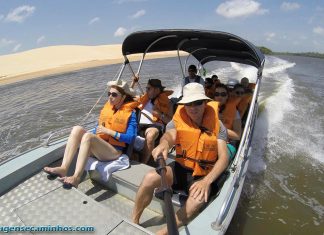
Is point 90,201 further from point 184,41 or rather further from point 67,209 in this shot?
point 184,41

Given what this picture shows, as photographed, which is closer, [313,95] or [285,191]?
[285,191]

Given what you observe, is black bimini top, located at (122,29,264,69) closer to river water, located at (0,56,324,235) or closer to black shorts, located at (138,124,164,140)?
black shorts, located at (138,124,164,140)

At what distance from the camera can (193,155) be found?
112 inches

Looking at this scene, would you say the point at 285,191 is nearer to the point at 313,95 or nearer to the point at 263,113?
the point at 263,113

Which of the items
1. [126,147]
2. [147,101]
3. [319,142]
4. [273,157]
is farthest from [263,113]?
[126,147]

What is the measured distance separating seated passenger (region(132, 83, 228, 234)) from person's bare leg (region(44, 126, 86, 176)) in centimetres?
88

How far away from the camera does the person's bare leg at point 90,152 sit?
10.0ft

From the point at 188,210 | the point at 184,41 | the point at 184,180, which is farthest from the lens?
the point at 184,41

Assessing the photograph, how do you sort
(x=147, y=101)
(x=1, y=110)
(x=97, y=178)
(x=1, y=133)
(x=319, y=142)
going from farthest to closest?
1. (x=1, y=110)
2. (x=1, y=133)
3. (x=319, y=142)
4. (x=147, y=101)
5. (x=97, y=178)

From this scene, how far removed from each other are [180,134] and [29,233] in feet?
4.93

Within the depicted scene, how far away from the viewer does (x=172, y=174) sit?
9.39 ft

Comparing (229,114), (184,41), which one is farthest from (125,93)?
(184,41)

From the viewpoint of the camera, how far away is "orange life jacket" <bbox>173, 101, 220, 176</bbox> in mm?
2809

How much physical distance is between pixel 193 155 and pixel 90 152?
1.16 metres
